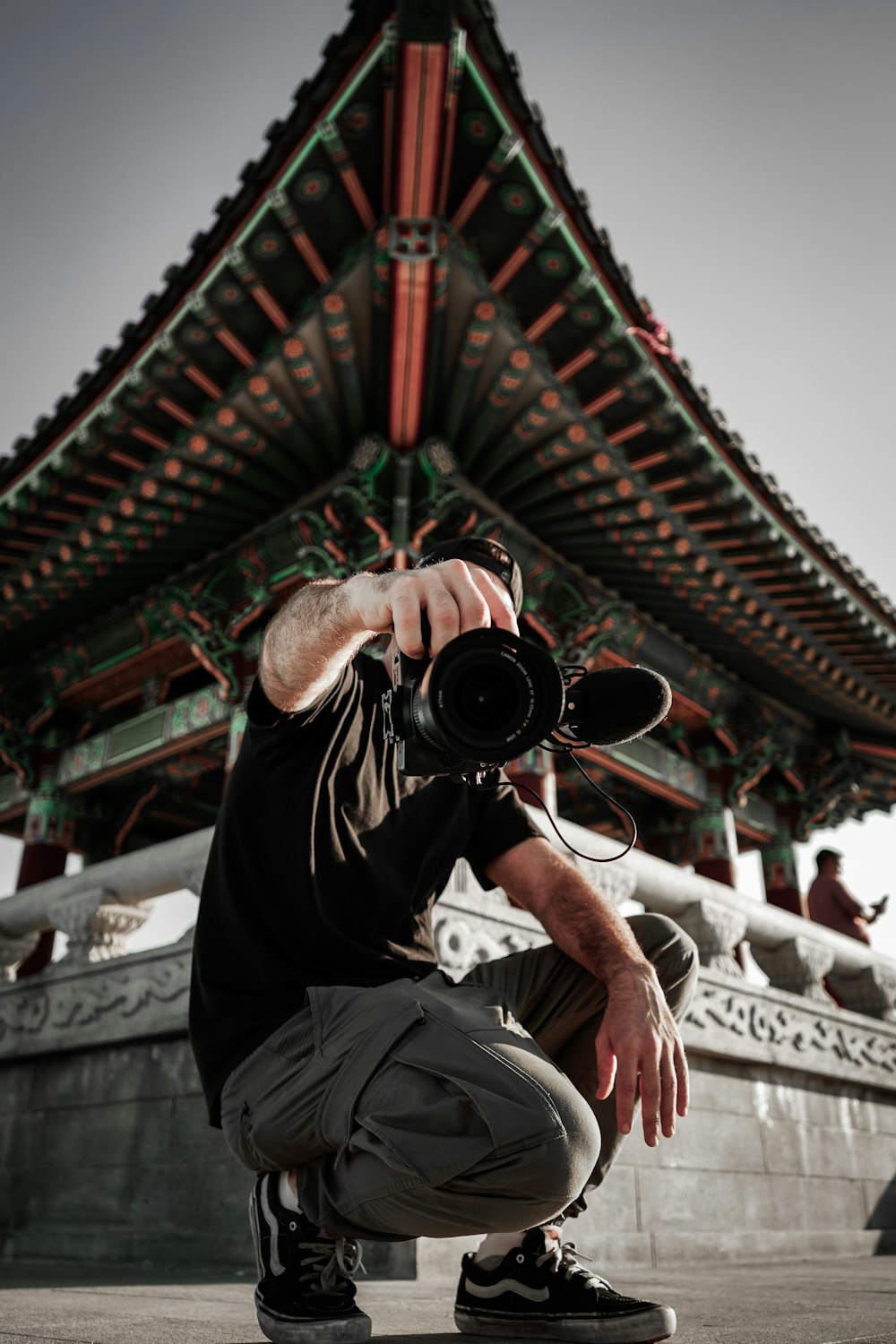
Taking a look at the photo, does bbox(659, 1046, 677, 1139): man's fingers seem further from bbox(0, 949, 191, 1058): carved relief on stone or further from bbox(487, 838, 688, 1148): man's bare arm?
bbox(0, 949, 191, 1058): carved relief on stone

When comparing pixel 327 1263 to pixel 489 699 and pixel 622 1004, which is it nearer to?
pixel 622 1004

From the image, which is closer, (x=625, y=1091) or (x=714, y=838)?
(x=625, y=1091)

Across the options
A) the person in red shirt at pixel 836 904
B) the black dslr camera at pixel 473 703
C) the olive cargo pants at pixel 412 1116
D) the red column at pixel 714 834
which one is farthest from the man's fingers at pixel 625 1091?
the red column at pixel 714 834

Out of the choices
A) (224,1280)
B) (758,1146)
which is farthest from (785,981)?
Result: (224,1280)

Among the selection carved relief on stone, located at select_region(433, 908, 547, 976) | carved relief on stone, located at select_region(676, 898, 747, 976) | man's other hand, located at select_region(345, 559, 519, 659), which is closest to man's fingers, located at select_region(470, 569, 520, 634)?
man's other hand, located at select_region(345, 559, 519, 659)

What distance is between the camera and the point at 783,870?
410 inches

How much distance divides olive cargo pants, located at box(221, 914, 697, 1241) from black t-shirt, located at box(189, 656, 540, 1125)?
0.29 ft

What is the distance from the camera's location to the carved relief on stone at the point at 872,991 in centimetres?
582

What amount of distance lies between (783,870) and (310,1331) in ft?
32.6

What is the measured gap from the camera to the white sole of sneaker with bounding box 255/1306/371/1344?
139cm

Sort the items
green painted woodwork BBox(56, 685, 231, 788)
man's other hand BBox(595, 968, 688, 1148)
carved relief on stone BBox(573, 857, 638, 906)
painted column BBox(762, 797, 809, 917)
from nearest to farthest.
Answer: man's other hand BBox(595, 968, 688, 1148)
carved relief on stone BBox(573, 857, 638, 906)
green painted woodwork BBox(56, 685, 231, 788)
painted column BBox(762, 797, 809, 917)

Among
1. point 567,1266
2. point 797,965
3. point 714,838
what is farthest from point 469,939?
point 714,838

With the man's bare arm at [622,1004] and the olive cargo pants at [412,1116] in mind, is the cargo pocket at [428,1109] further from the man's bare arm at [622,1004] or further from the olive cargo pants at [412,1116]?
the man's bare arm at [622,1004]

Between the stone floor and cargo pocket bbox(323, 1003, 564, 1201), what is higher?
cargo pocket bbox(323, 1003, 564, 1201)
